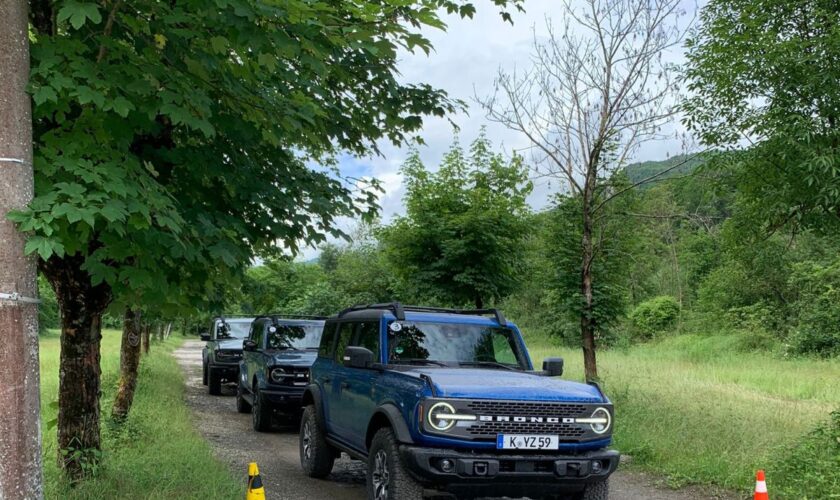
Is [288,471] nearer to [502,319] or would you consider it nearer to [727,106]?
[502,319]

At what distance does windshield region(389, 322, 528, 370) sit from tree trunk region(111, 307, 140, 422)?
217 inches

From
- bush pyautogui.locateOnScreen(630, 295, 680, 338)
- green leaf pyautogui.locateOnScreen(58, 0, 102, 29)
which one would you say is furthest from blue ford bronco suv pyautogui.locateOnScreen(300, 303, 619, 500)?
bush pyautogui.locateOnScreen(630, 295, 680, 338)

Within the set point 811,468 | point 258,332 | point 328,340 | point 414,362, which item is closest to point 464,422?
point 414,362

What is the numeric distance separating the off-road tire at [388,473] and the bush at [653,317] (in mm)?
41427

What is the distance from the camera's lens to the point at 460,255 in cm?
1584

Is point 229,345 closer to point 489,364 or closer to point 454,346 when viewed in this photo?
point 454,346

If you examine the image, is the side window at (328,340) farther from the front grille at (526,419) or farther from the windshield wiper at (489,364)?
the front grille at (526,419)

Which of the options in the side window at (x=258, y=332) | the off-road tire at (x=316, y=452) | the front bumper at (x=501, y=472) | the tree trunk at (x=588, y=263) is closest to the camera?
the front bumper at (x=501, y=472)

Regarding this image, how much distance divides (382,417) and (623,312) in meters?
9.00

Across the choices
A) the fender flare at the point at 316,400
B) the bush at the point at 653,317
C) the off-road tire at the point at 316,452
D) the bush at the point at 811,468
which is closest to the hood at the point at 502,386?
the fender flare at the point at 316,400

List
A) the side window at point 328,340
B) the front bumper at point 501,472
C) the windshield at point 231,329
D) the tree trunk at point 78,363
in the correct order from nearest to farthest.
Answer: the front bumper at point 501,472 → the tree trunk at point 78,363 → the side window at point 328,340 → the windshield at point 231,329

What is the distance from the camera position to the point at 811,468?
7219 millimetres

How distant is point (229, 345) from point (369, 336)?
12106 millimetres

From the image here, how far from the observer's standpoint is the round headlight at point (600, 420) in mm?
5949
